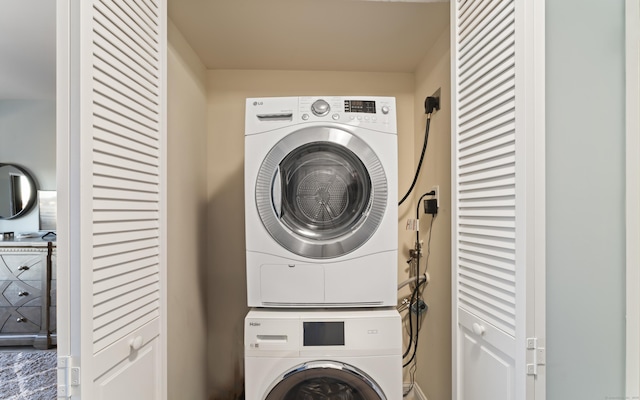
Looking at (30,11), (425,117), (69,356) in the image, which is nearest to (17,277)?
(30,11)

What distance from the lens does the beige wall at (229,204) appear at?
7.38 ft

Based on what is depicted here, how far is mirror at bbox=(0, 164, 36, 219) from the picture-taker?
11.4ft

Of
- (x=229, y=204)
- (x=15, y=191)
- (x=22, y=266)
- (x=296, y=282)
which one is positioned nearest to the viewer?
(x=296, y=282)

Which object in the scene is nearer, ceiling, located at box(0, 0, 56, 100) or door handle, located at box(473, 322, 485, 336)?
door handle, located at box(473, 322, 485, 336)

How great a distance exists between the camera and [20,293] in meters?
3.06

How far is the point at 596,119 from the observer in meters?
0.98

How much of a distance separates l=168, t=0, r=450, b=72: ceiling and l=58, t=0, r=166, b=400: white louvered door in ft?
1.45

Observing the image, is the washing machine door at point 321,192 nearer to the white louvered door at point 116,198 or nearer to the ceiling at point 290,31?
the white louvered door at point 116,198

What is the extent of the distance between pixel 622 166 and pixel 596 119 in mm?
159

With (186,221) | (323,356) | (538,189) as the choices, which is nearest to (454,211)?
(538,189)

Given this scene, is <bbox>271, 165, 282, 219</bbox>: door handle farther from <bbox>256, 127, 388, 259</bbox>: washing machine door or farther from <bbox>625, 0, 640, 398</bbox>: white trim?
<bbox>625, 0, 640, 398</bbox>: white trim

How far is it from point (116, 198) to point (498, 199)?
1240 mm

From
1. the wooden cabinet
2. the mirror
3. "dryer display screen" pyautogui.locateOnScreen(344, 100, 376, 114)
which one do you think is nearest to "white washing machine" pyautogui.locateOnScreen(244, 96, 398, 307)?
"dryer display screen" pyautogui.locateOnScreen(344, 100, 376, 114)

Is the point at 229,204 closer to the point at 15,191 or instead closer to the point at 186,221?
the point at 186,221
